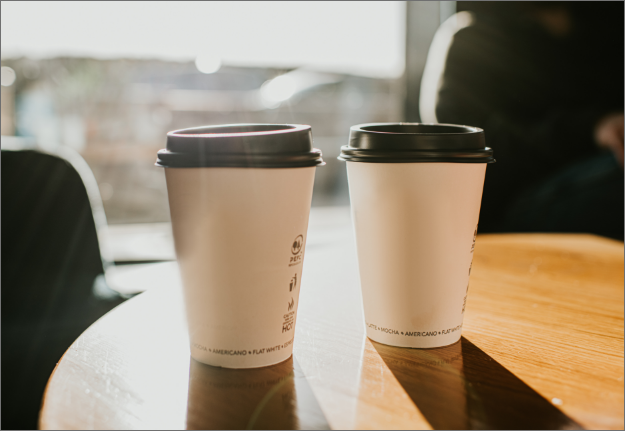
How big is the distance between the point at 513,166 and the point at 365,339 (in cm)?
182

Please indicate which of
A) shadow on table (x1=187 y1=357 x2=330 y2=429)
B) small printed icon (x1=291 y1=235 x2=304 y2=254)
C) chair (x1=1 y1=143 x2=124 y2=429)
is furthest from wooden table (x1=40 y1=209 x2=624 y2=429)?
chair (x1=1 y1=143 x2=124 y2=429)

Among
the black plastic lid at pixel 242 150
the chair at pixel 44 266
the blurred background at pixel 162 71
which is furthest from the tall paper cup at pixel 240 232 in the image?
the blurred background at pixel 162 71

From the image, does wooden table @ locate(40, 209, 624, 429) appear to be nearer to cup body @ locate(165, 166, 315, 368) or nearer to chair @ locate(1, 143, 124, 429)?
cup body @ locate(165, 166, 315, 368)

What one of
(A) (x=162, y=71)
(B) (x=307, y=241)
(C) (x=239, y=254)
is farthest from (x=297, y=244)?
(A) (x=162, y=71)

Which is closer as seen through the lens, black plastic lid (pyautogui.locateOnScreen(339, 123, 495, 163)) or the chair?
black plastic lid (pyautogui.locateOnScreen(339, 123, 495, 163))

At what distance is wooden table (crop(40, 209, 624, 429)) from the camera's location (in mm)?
373

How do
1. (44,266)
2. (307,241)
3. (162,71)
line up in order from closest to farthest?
(307,241) < (44,266) < (162,71)

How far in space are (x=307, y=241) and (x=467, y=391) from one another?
58 cm

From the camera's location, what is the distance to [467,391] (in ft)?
1.37

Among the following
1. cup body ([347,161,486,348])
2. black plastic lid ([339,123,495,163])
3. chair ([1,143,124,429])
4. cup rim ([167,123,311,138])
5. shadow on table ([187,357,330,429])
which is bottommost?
chair ([1,143,124,429])

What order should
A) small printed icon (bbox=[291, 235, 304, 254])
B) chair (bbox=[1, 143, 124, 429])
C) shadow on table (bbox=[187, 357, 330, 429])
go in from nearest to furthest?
1. shadow on table (bbox=[187, 357, 330, 429])
2. small printed icon (bbox=[291, 235, 304, 254])
3. chair (bbox=[1, 143, 124, 429])

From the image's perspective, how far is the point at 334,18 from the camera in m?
2.48

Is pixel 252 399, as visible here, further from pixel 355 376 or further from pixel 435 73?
pixel 435 73

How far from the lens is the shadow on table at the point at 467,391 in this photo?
370 mm
